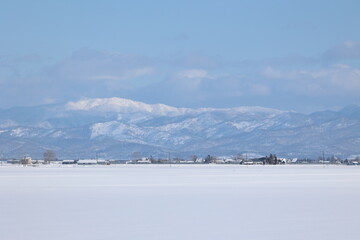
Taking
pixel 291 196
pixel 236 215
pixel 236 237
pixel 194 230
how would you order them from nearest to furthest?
1. pixel 236 237
2. pixel 194 230
3. pixel 236 215
4. pixel 291 196

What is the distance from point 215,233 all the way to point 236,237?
94 cm

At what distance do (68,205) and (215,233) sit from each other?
1061 centimetres

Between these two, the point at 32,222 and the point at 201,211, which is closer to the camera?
the point at 32,222

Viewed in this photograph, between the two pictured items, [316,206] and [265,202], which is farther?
[265,202]

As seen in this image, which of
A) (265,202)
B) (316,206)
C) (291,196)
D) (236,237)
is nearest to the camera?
(236,237)

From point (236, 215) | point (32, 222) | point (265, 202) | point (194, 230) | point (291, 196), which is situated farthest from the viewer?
point (291, 196)

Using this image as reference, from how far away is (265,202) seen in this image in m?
30.1

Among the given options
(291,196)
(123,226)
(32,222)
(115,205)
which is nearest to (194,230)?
(123,226)

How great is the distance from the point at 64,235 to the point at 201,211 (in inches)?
307

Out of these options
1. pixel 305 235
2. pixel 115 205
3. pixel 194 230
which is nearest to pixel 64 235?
pixel 194 230

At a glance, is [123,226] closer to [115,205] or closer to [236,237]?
[236,237]

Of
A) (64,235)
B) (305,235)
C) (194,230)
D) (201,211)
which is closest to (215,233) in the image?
(194,230)

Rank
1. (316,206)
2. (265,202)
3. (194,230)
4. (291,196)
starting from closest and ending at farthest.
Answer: (194,230)
(316,206)
(265,202)
(291,196)

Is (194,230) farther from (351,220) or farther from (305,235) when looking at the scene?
(351,220)
